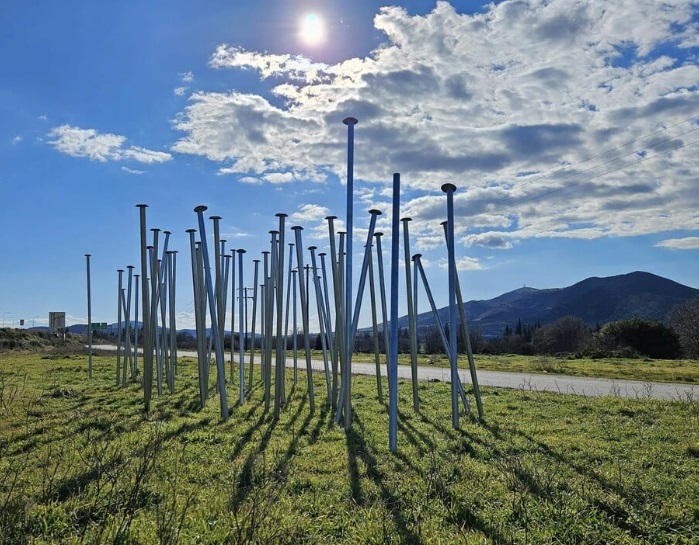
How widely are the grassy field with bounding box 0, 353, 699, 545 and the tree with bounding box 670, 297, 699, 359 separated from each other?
35.1 meters

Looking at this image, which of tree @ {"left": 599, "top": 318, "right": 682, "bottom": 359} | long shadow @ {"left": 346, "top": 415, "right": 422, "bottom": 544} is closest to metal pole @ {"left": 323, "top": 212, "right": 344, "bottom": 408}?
long shadow @ {"left": 346, "top": 415, "right": 422, "bottom": 544}

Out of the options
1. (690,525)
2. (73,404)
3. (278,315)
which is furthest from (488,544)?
(73,404)

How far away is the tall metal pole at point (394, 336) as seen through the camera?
6.79 m

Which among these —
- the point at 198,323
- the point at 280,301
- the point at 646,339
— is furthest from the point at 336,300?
the point at 646,339

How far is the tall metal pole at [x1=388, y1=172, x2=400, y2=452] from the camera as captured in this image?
22.3ft

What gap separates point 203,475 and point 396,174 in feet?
13.9

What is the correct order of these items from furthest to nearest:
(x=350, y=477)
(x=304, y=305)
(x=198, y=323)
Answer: (x=304, y=305), (x=198, y=323), (x=350, y=477)

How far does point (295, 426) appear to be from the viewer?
28.0 feet

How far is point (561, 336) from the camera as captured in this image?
62.5 metres

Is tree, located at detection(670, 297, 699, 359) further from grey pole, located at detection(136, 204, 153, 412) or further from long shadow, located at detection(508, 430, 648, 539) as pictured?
grey pole, located at detection(136, 204, 153, 412)

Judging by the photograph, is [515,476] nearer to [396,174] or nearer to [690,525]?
[690,525]

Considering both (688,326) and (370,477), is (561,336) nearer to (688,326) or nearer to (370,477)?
Answer: (688,326)

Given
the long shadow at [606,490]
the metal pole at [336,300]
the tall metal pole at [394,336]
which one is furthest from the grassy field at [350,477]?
the metal pole at [336,300]

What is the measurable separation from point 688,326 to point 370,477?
1909 inches
